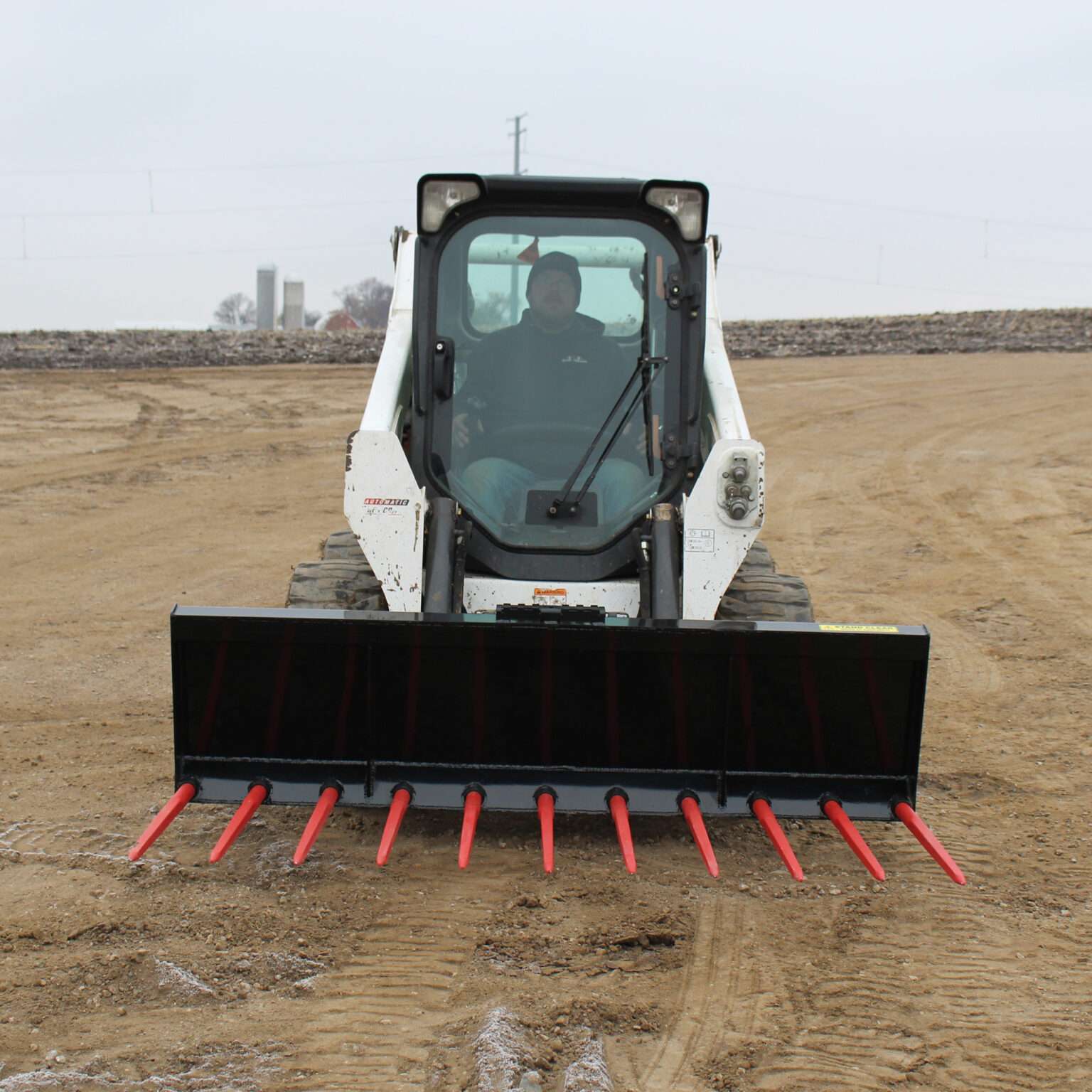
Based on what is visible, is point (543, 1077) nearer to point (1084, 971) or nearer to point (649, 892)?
point (649, 892)

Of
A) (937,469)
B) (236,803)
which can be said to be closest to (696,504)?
(236,803)

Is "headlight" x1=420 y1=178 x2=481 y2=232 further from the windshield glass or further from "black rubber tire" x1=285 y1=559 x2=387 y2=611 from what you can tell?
"black rubber tire" x1=285 y1=559 x2=387 y2=611

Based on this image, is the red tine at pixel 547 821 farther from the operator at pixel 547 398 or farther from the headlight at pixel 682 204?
the headlight at pixel 682 204

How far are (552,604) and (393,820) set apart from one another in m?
1.35

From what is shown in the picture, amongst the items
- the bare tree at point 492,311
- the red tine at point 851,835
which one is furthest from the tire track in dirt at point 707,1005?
the bare tree at point 492,311

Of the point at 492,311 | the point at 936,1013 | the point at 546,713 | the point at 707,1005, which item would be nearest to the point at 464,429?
the point at 492,311

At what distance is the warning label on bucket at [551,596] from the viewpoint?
5.12m

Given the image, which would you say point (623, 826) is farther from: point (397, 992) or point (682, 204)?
point (682, 204)

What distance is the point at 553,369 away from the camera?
5598mm

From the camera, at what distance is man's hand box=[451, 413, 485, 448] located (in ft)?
18.0

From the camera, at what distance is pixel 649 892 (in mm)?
4270

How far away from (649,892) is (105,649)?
14.5ft

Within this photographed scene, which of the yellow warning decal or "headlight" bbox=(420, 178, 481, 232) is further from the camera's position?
"headlight" bbox=(420, 178, 481, 232)

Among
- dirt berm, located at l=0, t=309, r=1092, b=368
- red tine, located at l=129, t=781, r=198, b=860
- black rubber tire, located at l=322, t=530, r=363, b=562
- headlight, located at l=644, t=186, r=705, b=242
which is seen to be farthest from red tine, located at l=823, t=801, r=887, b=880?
dirt berm, located at l=0, t=309, r=1092, b=368
